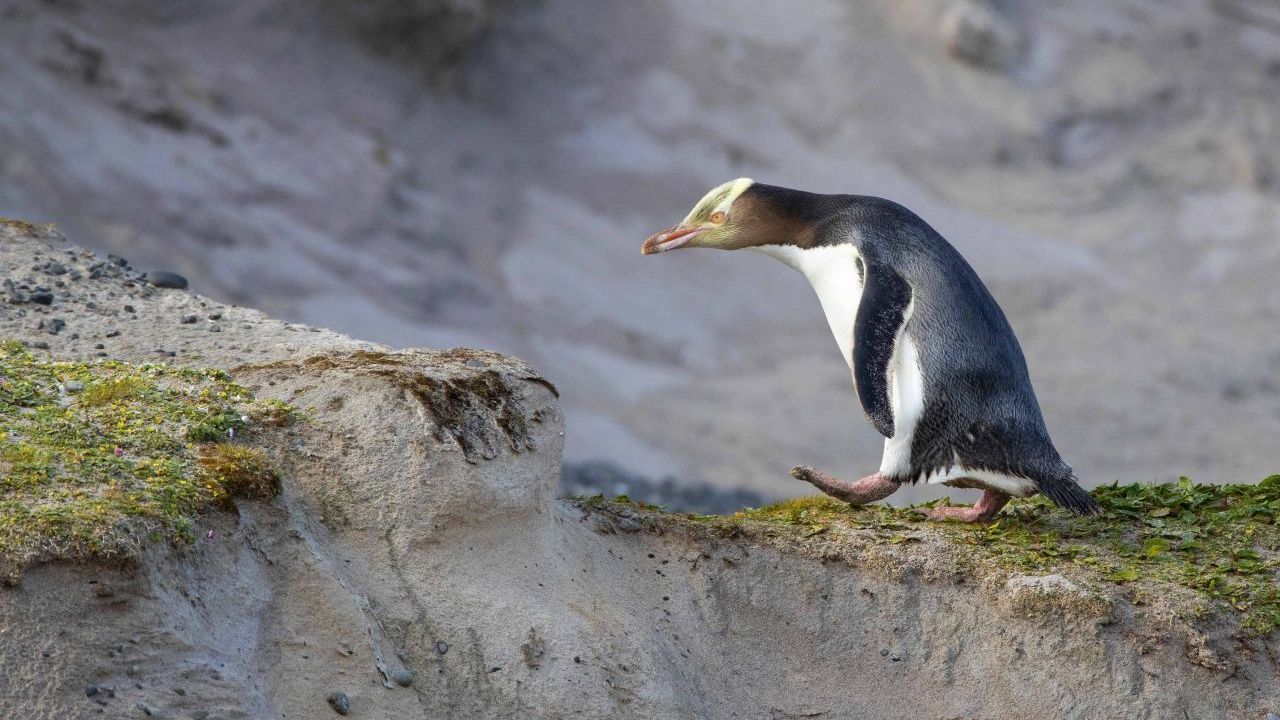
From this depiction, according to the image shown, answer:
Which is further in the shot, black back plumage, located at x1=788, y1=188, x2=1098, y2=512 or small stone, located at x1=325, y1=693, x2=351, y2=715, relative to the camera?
black back plumage, located at x1=788, y1=188, x2=1098, y2=512

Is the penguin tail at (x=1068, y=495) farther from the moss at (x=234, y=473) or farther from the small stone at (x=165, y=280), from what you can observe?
the small stone at (x=165, y=280)

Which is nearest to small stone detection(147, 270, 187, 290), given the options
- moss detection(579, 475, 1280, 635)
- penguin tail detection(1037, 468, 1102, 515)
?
moss detection(579, 475, 1280, 635)

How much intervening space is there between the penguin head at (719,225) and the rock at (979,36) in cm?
1273

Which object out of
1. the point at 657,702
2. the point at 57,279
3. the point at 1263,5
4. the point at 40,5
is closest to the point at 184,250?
the point at 40,5

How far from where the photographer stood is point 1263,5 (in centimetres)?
1886

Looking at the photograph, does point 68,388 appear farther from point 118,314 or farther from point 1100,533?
point 1100,533

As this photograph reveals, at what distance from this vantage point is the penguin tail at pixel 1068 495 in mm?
4902

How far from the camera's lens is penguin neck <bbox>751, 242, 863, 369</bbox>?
5.28 meters

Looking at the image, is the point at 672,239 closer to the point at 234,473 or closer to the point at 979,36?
the point at 234,473

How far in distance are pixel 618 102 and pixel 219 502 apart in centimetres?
1389

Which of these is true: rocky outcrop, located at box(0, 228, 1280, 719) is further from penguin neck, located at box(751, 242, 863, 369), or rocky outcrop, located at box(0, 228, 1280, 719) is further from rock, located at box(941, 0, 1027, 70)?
rock, located at box(941, 0, 1027, 70)

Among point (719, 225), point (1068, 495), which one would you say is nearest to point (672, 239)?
point (719, 225)

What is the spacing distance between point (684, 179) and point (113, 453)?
44.0ft

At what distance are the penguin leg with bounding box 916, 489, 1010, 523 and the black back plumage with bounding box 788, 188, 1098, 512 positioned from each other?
0.18 meters
